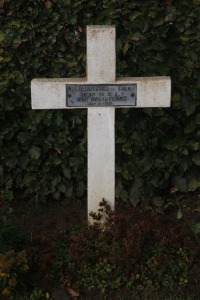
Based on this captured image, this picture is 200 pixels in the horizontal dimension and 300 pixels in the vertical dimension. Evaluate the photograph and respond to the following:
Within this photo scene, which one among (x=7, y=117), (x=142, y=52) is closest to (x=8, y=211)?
(x=7, y=117)

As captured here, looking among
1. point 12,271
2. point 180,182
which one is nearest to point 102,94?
point 12,271

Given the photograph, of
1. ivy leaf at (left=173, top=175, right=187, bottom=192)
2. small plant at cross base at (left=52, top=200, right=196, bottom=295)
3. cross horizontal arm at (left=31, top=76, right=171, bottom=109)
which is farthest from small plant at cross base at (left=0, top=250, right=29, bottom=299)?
ivy leaf at (left=173, top=175, right=187, bottom=192)

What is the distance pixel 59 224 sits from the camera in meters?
5.36

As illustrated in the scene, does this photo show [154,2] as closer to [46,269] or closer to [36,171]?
[36,171]

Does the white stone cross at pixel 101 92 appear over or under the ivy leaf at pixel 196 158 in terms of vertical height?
over

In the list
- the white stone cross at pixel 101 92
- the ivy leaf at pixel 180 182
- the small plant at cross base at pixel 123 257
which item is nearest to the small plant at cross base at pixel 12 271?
the small plant at cross base at pixel 123 257

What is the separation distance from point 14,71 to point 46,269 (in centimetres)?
177

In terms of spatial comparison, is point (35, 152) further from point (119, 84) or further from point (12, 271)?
point (12, 271)

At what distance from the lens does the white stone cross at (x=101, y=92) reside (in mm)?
4336

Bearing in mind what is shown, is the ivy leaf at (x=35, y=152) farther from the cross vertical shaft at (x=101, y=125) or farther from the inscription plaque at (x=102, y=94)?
the inscription plaque at (x=102, y=94)

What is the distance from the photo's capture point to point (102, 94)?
442 cm

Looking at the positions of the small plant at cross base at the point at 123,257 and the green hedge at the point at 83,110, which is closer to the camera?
the small plant at cross base at the point at 123,257

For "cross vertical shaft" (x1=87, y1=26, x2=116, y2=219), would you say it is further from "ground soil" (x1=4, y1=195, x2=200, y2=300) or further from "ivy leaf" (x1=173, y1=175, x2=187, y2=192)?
"ivy leaf" (x1=173, y1=175, x2=187, y2=192)

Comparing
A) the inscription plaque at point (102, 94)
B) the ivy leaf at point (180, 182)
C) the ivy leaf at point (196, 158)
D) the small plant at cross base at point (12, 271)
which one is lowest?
the small plant at cross base at point (12, 271)
